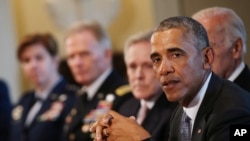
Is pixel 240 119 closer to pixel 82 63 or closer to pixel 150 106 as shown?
pixel 150 106

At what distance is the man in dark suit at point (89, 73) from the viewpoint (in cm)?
313

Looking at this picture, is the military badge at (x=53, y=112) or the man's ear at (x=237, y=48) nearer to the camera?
the man's ear at (x=237, y=48)

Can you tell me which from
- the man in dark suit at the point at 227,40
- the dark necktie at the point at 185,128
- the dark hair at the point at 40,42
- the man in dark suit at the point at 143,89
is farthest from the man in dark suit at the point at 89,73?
the dark necktie at the point at 185,128

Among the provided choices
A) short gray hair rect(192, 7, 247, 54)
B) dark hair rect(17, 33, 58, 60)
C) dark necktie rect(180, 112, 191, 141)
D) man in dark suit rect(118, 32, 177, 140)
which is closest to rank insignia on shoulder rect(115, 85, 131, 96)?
man in dark suit rect(118, 32, 177, 140)

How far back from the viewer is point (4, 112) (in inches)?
145

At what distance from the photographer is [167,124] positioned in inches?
95.1

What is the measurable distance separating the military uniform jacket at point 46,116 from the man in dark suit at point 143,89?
0.74 meters

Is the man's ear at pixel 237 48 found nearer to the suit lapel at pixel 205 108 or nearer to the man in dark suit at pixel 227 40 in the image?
the man in dark suit at pixel 227 40

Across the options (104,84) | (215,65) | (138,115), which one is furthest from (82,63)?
(215,65)

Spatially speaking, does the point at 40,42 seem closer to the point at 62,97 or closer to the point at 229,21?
the point at 62,97

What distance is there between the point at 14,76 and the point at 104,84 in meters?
2.29

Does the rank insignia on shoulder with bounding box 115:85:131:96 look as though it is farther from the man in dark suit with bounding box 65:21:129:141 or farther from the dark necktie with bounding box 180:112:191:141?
the dark necktie with bounding box 180:112:191:141

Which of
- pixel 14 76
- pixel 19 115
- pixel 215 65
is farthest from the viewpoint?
pixel 14 76

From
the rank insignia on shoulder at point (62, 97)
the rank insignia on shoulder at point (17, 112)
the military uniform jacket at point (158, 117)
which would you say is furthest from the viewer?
the rank insignia on shoulder at point (17, 112)
